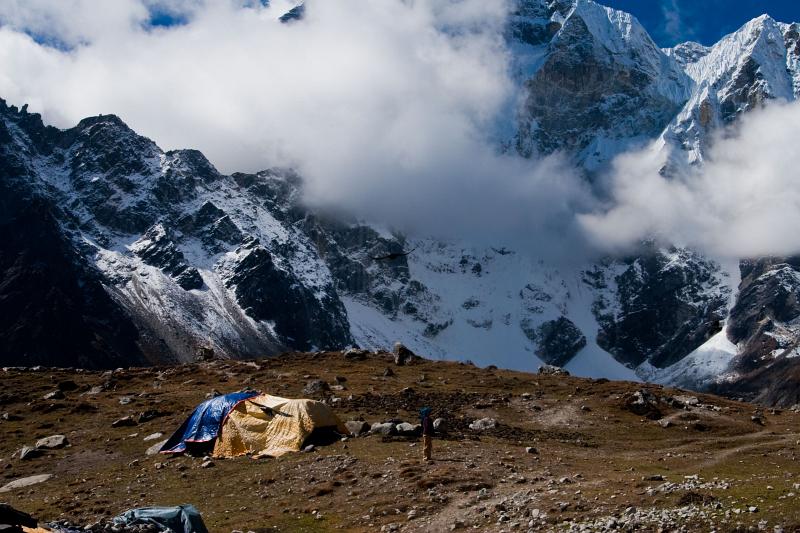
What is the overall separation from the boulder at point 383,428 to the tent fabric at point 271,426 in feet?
5.49

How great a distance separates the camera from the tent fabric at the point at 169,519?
92.4ft

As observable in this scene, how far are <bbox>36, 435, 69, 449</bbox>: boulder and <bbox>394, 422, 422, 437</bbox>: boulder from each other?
20106 millimetres

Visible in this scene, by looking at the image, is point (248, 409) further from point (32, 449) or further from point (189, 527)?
point (189, 527)

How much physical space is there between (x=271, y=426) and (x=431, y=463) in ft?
39.2

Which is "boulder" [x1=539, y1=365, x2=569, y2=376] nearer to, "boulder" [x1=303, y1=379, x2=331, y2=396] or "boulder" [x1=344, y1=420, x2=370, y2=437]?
"boulder" [x1=303, y1=379, x2=331, y2=396]

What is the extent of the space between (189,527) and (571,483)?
1422 cm

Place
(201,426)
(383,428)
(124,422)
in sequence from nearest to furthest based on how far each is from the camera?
1. (383,428)
2. (201,426)
3. (124,422)

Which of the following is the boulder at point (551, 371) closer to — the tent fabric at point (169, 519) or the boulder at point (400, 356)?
the boulder at point (400, 356)

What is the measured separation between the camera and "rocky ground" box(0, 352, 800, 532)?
2825 centimetres

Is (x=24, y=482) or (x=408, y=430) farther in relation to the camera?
(x=408, y=430)

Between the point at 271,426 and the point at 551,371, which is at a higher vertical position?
the point at 551,371

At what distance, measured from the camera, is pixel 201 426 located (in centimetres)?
4656

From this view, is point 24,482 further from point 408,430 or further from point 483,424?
point 483,424

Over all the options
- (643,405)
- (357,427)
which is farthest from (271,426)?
(643,405)
